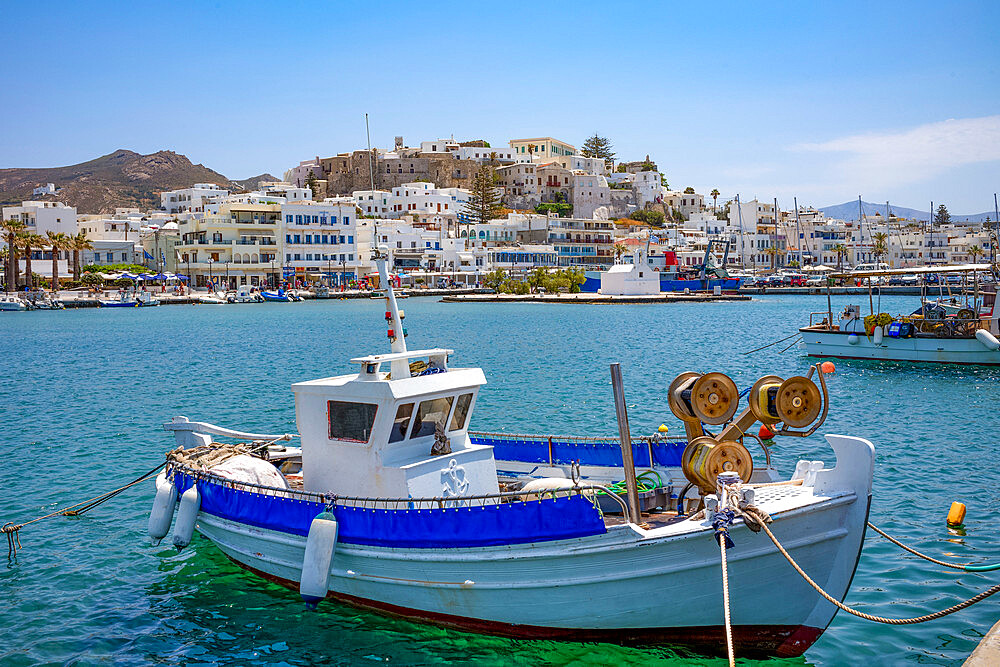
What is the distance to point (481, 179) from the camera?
413 ft

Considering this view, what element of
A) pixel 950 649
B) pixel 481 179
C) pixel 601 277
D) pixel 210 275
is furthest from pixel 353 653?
pixel 481 179

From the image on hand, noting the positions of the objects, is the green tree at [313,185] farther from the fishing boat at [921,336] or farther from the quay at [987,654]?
the quay at [987,654]

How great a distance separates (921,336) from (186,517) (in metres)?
28.9

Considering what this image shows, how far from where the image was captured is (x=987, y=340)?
29.1 meters

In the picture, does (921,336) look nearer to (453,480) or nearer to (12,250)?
(453,480)

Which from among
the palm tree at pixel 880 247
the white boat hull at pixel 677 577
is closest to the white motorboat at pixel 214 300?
the white boat hull at pixel 677 577

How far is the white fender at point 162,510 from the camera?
1105cm

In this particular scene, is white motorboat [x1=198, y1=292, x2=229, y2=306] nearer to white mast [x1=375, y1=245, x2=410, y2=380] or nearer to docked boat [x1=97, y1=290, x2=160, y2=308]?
docked boat [x1=97, y1=290, x2=160, y2=308]

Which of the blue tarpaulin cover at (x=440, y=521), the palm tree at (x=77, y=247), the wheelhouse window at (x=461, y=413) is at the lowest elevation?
the blue tarpaulin cover at (x=440, y=521)

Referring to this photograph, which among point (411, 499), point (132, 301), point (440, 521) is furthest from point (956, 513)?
point (132, 301)

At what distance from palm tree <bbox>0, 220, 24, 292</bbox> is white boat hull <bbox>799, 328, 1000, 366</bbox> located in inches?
3066

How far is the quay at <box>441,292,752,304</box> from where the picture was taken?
3091 inches

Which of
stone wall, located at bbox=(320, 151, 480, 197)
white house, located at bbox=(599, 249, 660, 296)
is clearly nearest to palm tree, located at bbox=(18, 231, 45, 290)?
white house, located at bbox=(599, 249, 660, 296)

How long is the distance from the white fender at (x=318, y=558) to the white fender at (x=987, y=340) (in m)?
28.4
